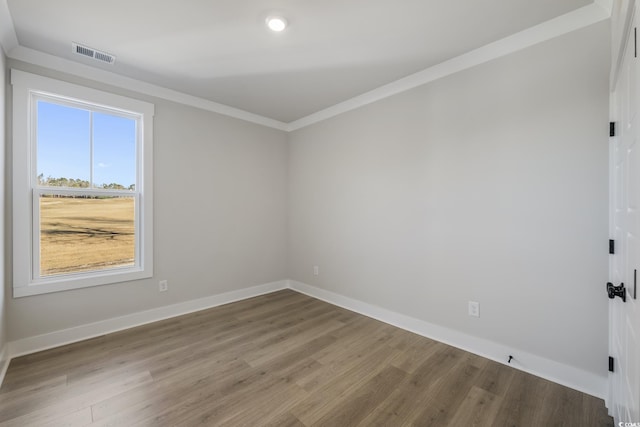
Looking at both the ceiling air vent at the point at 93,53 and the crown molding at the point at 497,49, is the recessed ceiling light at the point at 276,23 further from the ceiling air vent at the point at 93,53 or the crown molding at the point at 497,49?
the ceiling air vent at the point at 93,53

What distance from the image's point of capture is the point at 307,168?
4047mm

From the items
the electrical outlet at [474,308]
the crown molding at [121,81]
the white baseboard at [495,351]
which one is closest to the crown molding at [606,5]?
the electrical outlet at [474,308]

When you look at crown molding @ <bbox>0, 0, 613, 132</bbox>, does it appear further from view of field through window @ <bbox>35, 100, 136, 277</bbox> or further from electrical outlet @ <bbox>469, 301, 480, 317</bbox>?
electrical outlet @ <bbox>469, 301, 480, 317</bbox>

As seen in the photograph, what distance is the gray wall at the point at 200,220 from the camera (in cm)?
262

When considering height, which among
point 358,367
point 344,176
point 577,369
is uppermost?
point 344,176

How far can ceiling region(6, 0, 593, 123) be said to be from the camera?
1875 mm

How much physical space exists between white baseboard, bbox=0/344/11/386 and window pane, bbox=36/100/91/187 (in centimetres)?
136

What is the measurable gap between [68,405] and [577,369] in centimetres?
337

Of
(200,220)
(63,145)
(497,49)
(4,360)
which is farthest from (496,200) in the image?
(4,360)

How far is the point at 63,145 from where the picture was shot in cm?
257

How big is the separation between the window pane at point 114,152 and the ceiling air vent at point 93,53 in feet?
1.82

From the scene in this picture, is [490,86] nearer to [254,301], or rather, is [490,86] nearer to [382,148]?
[382,148]

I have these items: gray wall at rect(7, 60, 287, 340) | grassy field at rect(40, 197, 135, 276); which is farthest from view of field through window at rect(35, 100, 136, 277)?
gray wall at rect(7, 60, 287, 340)

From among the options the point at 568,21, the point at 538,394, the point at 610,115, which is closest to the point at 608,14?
the point at 568,21
